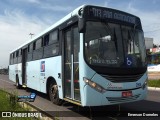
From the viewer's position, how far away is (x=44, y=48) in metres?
12.9

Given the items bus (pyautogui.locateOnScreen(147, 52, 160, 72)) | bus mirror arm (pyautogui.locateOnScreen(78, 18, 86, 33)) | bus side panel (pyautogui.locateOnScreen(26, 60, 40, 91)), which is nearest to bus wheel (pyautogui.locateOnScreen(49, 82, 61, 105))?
bus side panel (pyautogui.locateOnScreen(26, 60, 40, 91))

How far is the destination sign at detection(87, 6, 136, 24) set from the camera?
8758 millimetres

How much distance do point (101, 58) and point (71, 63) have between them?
4.21ft

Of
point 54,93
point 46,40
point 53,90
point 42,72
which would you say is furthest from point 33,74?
point 54,93

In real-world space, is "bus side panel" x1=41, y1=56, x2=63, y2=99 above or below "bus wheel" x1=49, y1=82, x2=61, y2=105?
above

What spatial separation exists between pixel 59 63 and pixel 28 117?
11.0 feet

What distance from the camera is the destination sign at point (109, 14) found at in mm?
8758

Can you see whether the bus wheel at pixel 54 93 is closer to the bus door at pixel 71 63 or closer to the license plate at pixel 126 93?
the bus door at pixel 71 63

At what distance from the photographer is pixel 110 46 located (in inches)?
340

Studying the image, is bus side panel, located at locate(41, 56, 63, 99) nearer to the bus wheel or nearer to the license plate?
the bus wheel

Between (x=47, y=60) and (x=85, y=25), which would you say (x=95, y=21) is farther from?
(x=47, y=60)

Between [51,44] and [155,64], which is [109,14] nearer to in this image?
[51,44]

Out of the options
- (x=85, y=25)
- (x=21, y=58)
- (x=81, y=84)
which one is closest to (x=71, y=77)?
(x=81, y=84)

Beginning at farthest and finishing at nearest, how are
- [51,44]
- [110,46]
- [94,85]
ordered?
[51,44] < [110,46] < [94,85]
